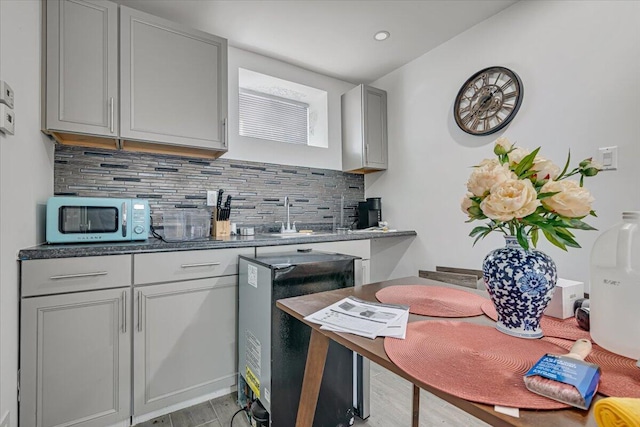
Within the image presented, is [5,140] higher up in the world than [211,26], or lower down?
lower down

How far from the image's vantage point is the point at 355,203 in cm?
333

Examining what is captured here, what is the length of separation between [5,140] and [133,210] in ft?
2.05

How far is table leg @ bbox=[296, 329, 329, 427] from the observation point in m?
0.94

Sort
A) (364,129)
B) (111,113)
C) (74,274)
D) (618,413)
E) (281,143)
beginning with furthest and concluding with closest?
(364,129)
(281,143)
(111,113)
(74,274)
(618,413)

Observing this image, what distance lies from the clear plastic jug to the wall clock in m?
1.85

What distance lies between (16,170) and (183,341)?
1.14m

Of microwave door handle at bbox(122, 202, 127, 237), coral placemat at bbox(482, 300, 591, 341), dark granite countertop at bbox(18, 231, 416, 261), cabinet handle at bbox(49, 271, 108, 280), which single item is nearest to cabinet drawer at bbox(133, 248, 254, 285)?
dark granite countertop at bbox(18, 231, 416, 261)

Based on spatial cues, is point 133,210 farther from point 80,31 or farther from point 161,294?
point 80,31

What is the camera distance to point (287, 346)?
1.48 metres

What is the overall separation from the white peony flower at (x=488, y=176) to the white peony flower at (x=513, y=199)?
18 mm

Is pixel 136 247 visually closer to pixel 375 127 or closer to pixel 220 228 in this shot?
pixel 220 228

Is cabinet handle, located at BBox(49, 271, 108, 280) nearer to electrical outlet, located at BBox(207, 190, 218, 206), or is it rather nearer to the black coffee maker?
electrical outlet, located at BBox(207, 190, 218, 206)

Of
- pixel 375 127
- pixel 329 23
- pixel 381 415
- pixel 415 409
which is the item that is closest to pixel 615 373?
pixel 415 409

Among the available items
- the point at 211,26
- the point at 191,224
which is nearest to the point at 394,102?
the point at 211,26
